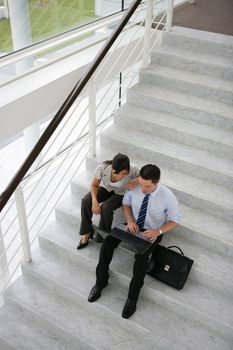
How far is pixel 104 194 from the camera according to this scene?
3.06m

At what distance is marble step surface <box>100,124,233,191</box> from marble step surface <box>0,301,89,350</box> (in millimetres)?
1584

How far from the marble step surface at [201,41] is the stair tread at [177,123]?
79 centimetres

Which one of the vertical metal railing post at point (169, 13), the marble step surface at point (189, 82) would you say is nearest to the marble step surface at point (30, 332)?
the marble step surface at point (189, 82)

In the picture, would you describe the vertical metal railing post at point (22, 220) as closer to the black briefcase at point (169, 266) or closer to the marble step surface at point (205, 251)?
the marble step surface at point (205, 251)

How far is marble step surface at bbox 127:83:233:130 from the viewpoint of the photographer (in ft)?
11.1

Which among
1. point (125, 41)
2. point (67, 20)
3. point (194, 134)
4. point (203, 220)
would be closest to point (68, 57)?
point (67, 20)

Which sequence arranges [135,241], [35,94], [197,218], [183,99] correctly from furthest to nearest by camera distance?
[183,99]
[35,94]
[197,218]
[135,241]

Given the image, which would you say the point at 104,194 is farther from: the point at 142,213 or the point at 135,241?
the point at 135,241

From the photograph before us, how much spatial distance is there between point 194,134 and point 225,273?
3.98 feet

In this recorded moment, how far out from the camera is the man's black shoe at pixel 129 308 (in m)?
2.69

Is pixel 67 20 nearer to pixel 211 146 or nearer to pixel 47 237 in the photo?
pixel 211 146

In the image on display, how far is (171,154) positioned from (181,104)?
53 cm

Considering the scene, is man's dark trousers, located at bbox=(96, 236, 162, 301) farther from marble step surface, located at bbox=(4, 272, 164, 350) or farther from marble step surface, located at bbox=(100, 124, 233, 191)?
marble step surface, located at bbox=(100, 124, 233, 191)

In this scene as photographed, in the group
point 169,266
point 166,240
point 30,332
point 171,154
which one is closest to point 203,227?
point 166,240
